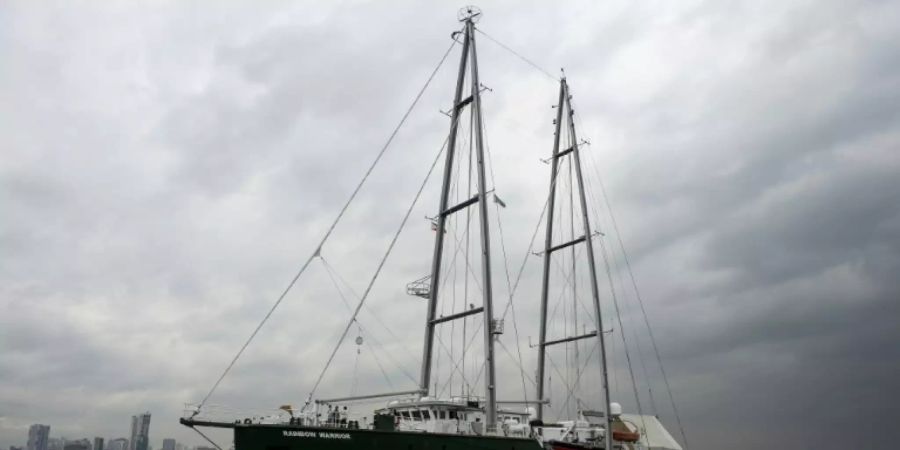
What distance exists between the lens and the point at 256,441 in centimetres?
2788

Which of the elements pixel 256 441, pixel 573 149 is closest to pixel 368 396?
pixel 256 441

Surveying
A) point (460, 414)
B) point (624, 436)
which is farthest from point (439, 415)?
point (624, 436)

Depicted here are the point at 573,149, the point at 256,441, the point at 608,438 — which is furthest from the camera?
the point at 573,149

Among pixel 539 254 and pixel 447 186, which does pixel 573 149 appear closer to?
pixel 539 254

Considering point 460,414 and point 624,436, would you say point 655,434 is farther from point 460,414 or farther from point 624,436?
point 460,414

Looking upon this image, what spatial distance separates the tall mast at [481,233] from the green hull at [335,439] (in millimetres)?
3913

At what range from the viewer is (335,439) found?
1142 inches

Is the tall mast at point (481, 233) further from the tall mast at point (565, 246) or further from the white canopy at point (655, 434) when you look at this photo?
the white canopy at point (655, 434)

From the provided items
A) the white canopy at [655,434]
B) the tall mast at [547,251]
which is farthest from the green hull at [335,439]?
the white canopy at [655,434]

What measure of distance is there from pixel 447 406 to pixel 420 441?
4.69 m

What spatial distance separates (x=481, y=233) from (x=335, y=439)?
1486 centimetres

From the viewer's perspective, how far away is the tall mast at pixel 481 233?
35.9 m

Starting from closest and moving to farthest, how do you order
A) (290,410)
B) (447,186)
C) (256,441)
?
(256,441), (290,410), (447,186)

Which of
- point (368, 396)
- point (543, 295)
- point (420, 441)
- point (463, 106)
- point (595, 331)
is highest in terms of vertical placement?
point (463, 106)
